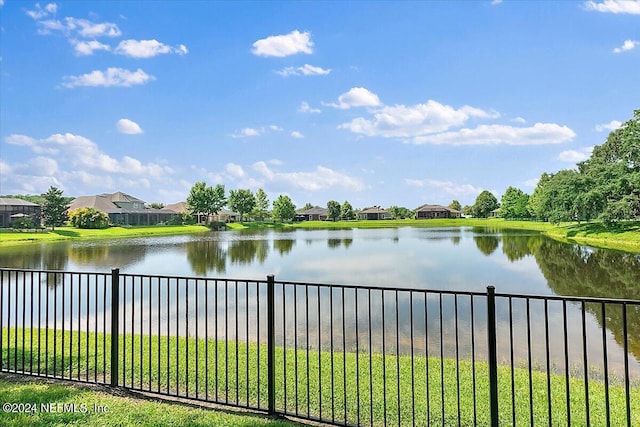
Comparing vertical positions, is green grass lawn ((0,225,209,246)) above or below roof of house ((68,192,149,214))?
below

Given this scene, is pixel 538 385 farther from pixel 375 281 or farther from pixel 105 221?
pixel 105 221

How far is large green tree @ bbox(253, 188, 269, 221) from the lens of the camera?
291 ft

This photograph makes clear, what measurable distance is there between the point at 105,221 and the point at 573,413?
2088 inches

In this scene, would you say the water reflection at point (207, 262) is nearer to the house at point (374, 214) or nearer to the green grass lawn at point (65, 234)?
the green grass lawn at point (65, 234)

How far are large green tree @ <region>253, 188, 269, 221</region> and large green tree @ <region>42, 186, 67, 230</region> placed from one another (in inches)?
1759

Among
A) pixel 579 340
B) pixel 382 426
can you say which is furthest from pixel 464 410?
pixel 579 340

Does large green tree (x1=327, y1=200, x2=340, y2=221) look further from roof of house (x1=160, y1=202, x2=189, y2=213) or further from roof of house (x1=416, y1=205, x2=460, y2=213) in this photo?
roof of house (x1=160, y1=202, x2=189, y2=213)

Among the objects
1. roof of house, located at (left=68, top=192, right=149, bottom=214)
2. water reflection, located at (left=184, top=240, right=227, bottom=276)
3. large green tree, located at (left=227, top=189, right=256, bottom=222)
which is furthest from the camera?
large green tree, located at (left=227, top=189, right=256, bottom=222)

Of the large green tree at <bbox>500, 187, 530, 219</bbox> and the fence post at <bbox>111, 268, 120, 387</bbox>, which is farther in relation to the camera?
the large green tree at <bbox>500, 187, 530, 219</bbox>

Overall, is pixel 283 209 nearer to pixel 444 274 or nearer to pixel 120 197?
pixel 120 197

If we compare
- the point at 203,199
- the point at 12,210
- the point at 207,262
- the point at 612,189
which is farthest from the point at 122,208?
the point at 612,189

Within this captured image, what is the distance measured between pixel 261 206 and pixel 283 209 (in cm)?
616

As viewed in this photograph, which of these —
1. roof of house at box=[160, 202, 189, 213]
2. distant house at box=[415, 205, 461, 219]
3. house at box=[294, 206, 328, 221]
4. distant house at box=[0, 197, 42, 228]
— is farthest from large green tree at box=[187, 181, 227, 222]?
distant house at box=[415, 205, 461, 219]

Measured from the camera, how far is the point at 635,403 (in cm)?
438
